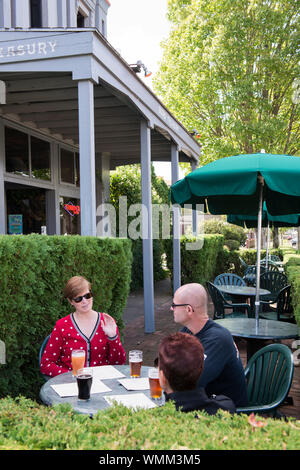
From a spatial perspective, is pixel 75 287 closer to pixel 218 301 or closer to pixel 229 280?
pixel 218 301

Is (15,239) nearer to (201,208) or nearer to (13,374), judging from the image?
(13,374)

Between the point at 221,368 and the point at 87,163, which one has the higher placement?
the point at 87,163

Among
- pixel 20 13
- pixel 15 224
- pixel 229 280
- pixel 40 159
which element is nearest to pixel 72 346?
pixel 229 280

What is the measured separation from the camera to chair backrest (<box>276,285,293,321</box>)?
611 centimetres

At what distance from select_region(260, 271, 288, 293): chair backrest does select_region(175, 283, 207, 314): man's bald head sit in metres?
5.52

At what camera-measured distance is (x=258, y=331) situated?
4.19 m

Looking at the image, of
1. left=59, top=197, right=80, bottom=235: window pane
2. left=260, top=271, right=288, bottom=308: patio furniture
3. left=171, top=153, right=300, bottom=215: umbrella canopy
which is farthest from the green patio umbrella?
left=59, top=197, right=80, bottom=235: window pane

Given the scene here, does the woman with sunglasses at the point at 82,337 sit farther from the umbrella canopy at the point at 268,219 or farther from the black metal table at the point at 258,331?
the umbrella canopy at the point at 268,219

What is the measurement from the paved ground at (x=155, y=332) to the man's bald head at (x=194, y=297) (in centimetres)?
194

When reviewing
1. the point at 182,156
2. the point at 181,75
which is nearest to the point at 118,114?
the point at 182,156

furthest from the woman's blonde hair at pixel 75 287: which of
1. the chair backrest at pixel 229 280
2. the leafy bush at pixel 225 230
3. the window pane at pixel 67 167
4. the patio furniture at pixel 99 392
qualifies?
the leafy bush at pixel 225 230

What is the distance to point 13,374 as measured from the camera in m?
3.44

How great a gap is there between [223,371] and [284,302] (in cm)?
418

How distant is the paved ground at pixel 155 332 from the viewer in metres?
4.71
